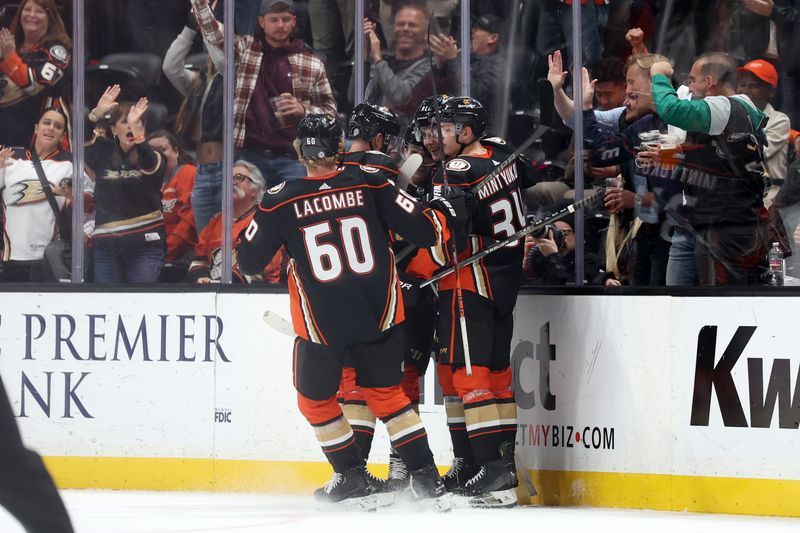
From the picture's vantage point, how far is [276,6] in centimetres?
546

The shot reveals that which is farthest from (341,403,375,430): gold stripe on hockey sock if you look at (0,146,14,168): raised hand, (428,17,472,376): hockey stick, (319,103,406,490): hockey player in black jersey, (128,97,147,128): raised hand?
(0,146,14,168): raised hand

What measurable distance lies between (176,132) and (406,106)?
989mm

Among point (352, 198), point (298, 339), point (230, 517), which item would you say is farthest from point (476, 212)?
point (230, 517)

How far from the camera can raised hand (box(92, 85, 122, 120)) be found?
555cm

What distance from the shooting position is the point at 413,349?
481 centimetres

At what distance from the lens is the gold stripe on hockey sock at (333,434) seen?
4.55 meters

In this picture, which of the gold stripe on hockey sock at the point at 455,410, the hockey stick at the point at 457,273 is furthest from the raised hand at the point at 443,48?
the gold stripe on hockey sock at the point at 455,410

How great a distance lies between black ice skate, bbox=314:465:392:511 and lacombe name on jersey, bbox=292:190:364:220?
0.89 metres

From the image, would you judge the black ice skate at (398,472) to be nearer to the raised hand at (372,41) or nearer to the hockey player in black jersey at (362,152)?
the hockey player in black jersey at (362,152)

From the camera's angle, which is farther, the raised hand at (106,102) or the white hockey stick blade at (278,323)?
the raised hand at (106,102)

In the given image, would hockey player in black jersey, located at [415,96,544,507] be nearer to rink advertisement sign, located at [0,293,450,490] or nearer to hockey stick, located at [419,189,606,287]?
hockey stick, located at [419,189,606,287]

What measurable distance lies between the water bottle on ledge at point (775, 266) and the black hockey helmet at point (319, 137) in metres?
1.51

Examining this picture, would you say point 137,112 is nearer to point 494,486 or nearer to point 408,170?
point 408,170

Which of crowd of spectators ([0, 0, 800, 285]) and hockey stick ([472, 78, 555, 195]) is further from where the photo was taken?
hockey stick ([472, 78, 555, 195])
